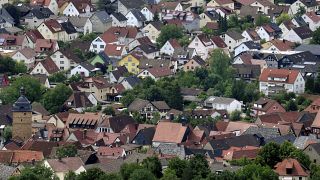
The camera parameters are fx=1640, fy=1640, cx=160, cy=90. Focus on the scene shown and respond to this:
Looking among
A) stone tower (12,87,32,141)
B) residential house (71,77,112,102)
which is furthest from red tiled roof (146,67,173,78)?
stone tower (12,87,32,141)

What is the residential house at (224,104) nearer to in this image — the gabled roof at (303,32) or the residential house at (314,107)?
the residential house at (314,107)

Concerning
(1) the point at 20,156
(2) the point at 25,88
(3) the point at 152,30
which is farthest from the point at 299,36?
(1) the point at 20,156

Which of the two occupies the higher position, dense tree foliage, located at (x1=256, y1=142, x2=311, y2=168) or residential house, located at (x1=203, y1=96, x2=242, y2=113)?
dense tree foliage, located at (x1=256, y1=142, x2=311, y2=168)

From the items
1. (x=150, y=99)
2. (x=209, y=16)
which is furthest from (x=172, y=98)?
(x=209, y=16)

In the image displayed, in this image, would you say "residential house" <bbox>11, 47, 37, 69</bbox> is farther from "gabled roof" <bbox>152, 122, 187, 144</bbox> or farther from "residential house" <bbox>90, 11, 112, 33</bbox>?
"gabled roof" <bbox>152, 122, 187, 144</bbox>

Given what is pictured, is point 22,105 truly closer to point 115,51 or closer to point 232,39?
point 115,51

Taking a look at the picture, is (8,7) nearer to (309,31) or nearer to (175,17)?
(175,17)
